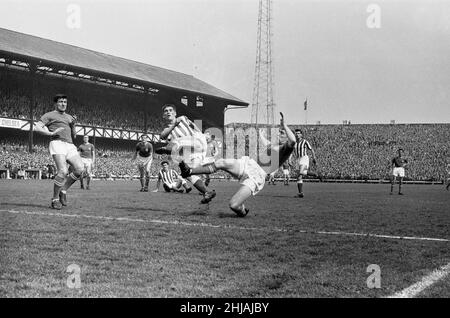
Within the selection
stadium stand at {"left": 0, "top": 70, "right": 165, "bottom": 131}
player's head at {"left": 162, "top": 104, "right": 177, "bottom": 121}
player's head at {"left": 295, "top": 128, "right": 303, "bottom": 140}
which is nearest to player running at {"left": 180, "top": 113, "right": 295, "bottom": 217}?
player's head at {"left": 162, "top": 104, "right": 177, "bottom": 121}

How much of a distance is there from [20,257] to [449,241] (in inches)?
185

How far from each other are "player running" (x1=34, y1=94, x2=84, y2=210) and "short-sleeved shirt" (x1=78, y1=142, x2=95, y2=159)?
7.87 meters

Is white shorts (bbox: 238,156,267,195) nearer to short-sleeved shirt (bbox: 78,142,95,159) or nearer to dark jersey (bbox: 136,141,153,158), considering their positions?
dark jersey (bbox: 136,141,153,158)

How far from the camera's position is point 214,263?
4.46m

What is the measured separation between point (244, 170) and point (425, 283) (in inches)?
184

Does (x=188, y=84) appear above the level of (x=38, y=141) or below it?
above

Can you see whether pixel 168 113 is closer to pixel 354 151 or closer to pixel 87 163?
pixel 87 163

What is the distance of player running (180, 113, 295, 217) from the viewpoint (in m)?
7.94

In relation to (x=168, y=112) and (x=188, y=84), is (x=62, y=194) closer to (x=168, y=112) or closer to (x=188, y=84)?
(x=168, y=112)

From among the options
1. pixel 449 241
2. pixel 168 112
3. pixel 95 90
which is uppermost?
pixel 95 90

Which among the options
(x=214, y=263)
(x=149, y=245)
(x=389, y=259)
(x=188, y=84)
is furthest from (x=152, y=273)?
(x=188, y=84)

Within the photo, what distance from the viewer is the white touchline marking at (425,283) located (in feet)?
11.5

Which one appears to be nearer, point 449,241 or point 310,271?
point 310,271

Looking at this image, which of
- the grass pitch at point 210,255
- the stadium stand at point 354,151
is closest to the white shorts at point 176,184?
the grass pitch at point 210,255
